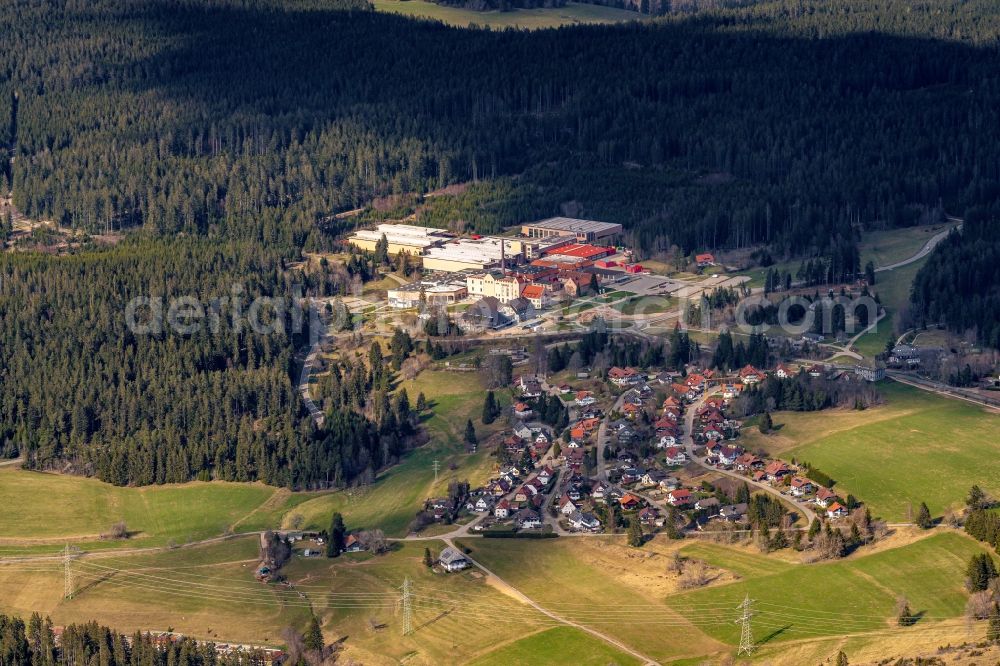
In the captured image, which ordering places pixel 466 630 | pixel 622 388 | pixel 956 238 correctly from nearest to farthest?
pixel 466 630, pixel 622 388, pixel 956 238

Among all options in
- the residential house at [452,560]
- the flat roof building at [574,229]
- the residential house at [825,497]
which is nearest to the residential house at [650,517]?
the residential house at [825,497]

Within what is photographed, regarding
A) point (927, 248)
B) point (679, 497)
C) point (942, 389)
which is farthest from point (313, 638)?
point (927, 248)

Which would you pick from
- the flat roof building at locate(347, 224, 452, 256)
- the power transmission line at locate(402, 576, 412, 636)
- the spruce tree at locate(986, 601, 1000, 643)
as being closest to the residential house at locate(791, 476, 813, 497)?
the spruce tree at locate(986, 601, 1000, 643)

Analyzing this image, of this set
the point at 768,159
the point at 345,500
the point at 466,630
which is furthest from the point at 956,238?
the point at 466,630

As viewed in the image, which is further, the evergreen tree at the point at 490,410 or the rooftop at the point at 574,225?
the rooftop at the point at 574,225

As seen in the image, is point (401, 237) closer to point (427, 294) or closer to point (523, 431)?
point (427, 294)

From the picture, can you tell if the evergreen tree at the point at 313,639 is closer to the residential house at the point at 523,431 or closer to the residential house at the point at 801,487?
the residential house at the point at 523,431

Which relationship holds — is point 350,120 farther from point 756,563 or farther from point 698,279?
point 756,563
